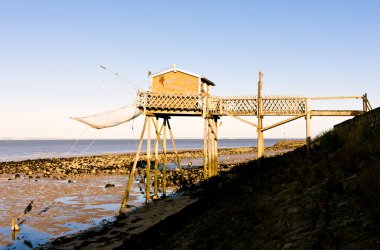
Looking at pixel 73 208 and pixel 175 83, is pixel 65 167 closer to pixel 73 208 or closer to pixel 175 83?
pixel 73 208

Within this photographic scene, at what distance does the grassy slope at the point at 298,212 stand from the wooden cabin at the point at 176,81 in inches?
413

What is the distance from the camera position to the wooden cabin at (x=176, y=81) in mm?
23078

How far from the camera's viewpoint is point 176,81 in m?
23.3

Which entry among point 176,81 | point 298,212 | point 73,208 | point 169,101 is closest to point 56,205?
point 73,208

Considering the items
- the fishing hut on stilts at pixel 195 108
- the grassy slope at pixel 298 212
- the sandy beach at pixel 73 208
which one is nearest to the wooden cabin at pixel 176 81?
the fishing hut on stilts at pixel 195 108

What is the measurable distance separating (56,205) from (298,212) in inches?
741

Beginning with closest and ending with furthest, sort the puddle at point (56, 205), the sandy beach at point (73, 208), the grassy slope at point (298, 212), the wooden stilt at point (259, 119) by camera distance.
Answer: the grassy slope at point (298, 212) → the sandy beach at point (73, 208) → the puddle at point (56, 205) → the wooden stilt at point (259, 119)

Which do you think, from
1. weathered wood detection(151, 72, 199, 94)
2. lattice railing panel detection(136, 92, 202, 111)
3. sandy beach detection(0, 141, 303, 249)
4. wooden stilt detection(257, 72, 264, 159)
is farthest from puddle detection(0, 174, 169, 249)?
wooden stilt detection(257, 72, 264, 159)

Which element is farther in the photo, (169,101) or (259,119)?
(169,101)

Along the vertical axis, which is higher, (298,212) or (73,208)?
(298,212)

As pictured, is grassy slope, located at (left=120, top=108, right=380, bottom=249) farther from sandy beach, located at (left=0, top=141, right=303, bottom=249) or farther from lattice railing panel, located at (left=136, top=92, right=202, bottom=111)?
lattice railing panel, located at (left=136, top=92, right=202, bottom=111)

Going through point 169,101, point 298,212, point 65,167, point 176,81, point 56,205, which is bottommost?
point 56,205

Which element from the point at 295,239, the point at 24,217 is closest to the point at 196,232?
the point at 295,239

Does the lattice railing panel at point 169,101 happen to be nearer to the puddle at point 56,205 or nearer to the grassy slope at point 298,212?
the puddle at point 56,205
